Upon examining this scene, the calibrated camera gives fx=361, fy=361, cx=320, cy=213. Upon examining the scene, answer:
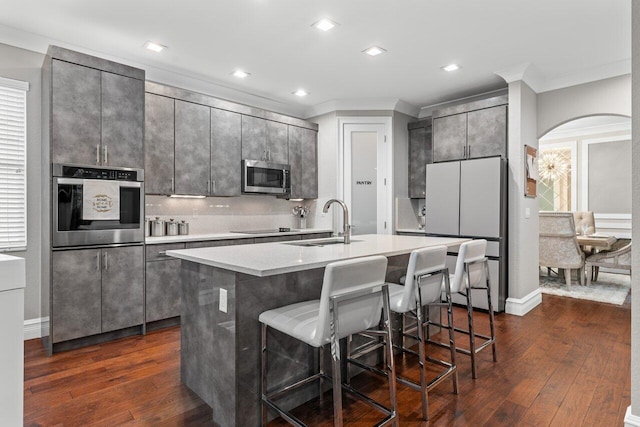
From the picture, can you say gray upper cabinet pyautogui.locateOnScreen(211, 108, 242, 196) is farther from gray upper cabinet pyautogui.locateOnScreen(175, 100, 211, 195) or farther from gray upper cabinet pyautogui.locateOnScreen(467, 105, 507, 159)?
gray upper cabinet pyautogui.locateOnScreen(467, 105, 507, 159)

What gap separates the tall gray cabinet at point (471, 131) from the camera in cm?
430

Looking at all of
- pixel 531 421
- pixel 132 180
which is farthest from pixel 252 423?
pixel 132 180

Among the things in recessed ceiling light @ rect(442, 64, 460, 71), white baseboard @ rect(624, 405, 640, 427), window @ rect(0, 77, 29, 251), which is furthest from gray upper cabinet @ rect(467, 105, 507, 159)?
window @ rect(0, 77, 29, 251)

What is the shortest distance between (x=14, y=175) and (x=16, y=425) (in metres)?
3.23

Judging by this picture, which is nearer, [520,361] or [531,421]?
[531,421]

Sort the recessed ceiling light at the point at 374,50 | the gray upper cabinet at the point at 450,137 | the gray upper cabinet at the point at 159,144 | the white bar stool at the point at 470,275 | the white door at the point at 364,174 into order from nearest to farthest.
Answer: the white bar stool at the point at 470,275
the recessed ceiling light at the point at 374,50
the gray upper cabinet at the point at 159,144
the gray upper cabinet at the point at 450,137
the white door at the point at 364,174

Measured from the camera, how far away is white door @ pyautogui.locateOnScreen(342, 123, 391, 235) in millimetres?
5328

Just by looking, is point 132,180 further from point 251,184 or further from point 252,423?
point 252,423

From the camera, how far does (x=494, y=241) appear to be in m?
4.12

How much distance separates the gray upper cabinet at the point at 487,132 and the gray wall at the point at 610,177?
416cm

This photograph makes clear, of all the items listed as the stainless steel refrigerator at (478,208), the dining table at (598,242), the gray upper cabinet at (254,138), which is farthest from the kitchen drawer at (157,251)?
the dining table at (598,242)

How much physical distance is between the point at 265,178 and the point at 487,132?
2851 mm

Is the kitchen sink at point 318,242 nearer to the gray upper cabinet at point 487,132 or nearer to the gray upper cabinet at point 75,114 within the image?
the gray upper cabinet at point 75,114

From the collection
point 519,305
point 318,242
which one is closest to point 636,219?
point 318,242
